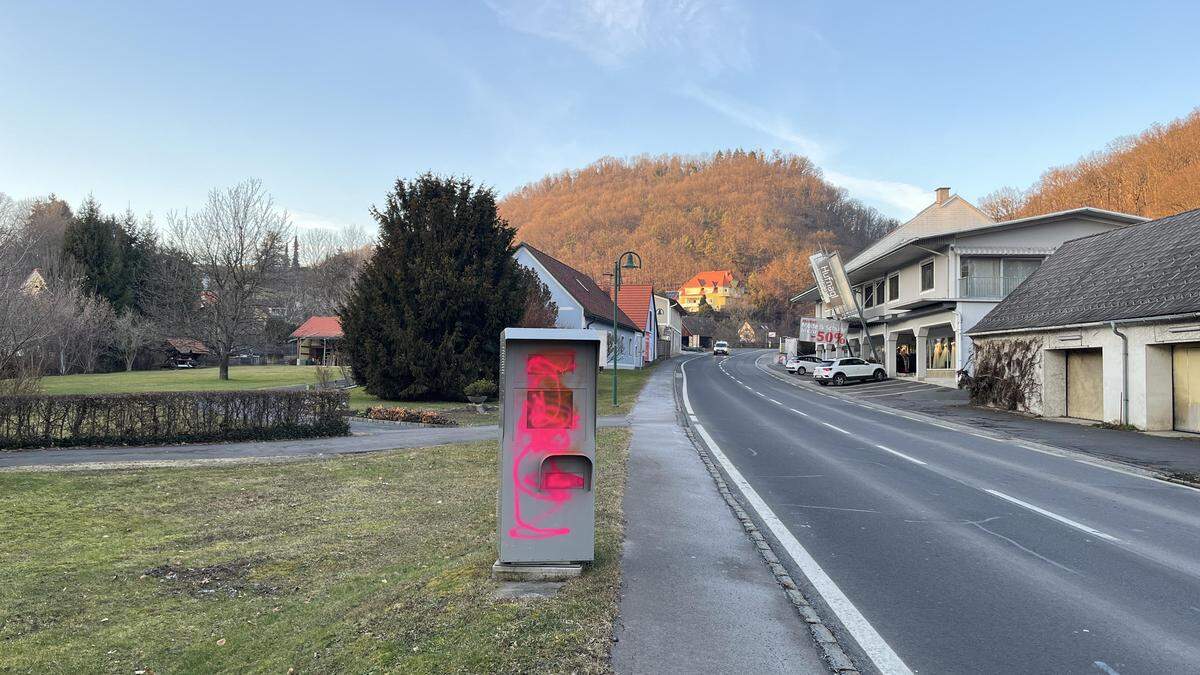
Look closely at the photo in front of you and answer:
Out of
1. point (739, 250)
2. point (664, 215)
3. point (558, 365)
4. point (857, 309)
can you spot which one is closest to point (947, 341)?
point (857, 309)

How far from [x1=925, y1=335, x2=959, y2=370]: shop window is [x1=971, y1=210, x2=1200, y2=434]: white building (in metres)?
9.61

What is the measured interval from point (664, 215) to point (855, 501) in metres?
133

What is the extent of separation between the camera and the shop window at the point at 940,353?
36.6 meters

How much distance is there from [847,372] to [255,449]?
113ft

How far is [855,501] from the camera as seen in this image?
902 cm

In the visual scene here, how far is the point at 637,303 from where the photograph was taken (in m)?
65.4

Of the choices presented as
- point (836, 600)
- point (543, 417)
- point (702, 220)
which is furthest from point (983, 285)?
point (702, 220)

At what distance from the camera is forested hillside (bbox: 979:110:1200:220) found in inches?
1809

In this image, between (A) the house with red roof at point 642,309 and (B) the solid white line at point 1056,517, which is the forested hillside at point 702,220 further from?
(B) the solid white line at point 1056,517

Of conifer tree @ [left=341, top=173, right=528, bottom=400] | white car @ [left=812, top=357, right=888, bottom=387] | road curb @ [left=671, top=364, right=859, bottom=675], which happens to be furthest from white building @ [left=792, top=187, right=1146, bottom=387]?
road curb @ [left=671, top=364, right=859, bottom=675]

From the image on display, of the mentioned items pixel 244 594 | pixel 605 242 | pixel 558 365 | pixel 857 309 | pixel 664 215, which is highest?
pixel 664 215

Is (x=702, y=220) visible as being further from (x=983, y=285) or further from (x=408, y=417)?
(x=408, y=417)

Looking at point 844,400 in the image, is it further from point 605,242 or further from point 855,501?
point 605,242

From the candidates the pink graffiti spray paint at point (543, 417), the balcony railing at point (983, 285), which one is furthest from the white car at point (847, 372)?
the pink graffiti spray paint at point (543, 417)
